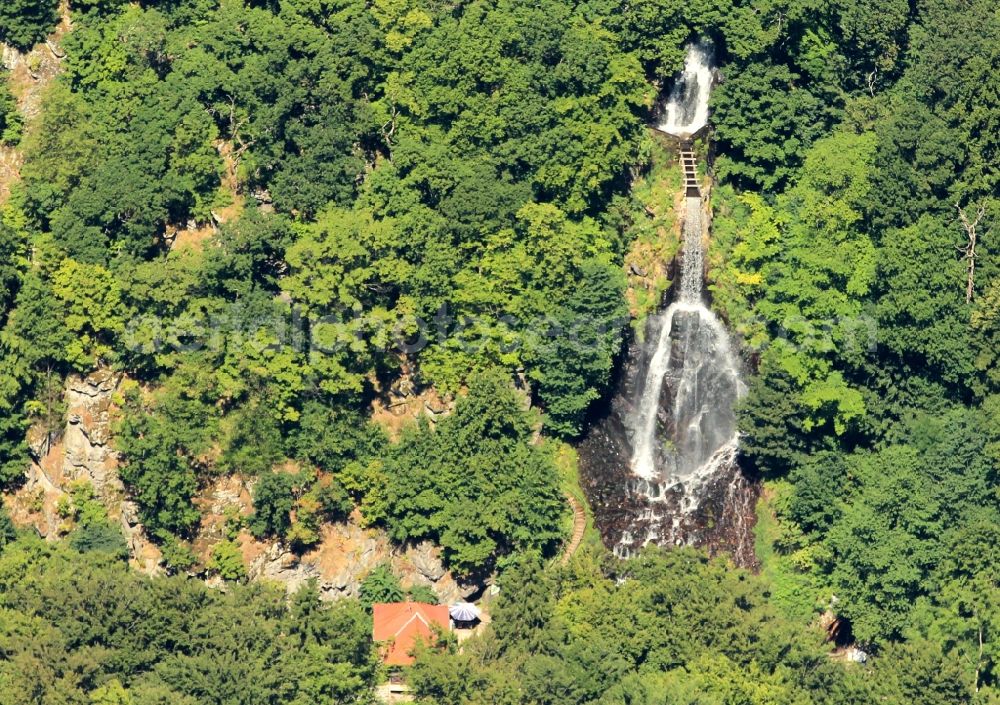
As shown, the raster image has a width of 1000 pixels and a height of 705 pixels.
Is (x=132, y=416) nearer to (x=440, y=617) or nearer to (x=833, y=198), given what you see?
(x=440, y=617)

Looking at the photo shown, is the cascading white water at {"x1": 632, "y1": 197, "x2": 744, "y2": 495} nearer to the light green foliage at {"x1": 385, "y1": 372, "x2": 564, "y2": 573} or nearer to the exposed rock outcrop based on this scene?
the light green foliage at {"x1": 385, "y1": 372, "x2": 564, "y2": 573}

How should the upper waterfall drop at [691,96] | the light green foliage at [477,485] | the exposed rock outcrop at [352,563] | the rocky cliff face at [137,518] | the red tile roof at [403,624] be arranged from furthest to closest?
the upper waterfall drop at [691,96], the exposed rock outcrop at [352,563], the rocky cliff face at [137,518], the light green foliage at [477,485], the red tile roof at [403,624]

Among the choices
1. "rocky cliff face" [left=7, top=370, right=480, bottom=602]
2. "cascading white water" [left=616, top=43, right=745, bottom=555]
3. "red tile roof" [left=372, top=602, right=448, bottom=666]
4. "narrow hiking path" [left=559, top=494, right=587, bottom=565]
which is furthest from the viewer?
"cascading white water" [left=616, top=43, right=745, bottom=555]

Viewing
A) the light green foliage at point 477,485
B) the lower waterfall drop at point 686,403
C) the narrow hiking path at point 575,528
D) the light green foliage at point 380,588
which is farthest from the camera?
the lower waterfall drop at point 686,403

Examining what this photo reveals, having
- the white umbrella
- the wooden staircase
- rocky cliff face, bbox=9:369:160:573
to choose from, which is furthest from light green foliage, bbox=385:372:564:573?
the wooden staircase

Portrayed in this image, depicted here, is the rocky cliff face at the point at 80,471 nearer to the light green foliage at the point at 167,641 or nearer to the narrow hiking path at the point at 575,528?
the light green foliage at the point at 167,641

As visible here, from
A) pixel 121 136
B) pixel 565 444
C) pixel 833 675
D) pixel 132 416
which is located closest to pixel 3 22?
pixel 121 136

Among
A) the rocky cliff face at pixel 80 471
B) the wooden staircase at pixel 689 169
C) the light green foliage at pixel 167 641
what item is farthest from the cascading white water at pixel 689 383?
the rocky cliff face at pixel 80 471
